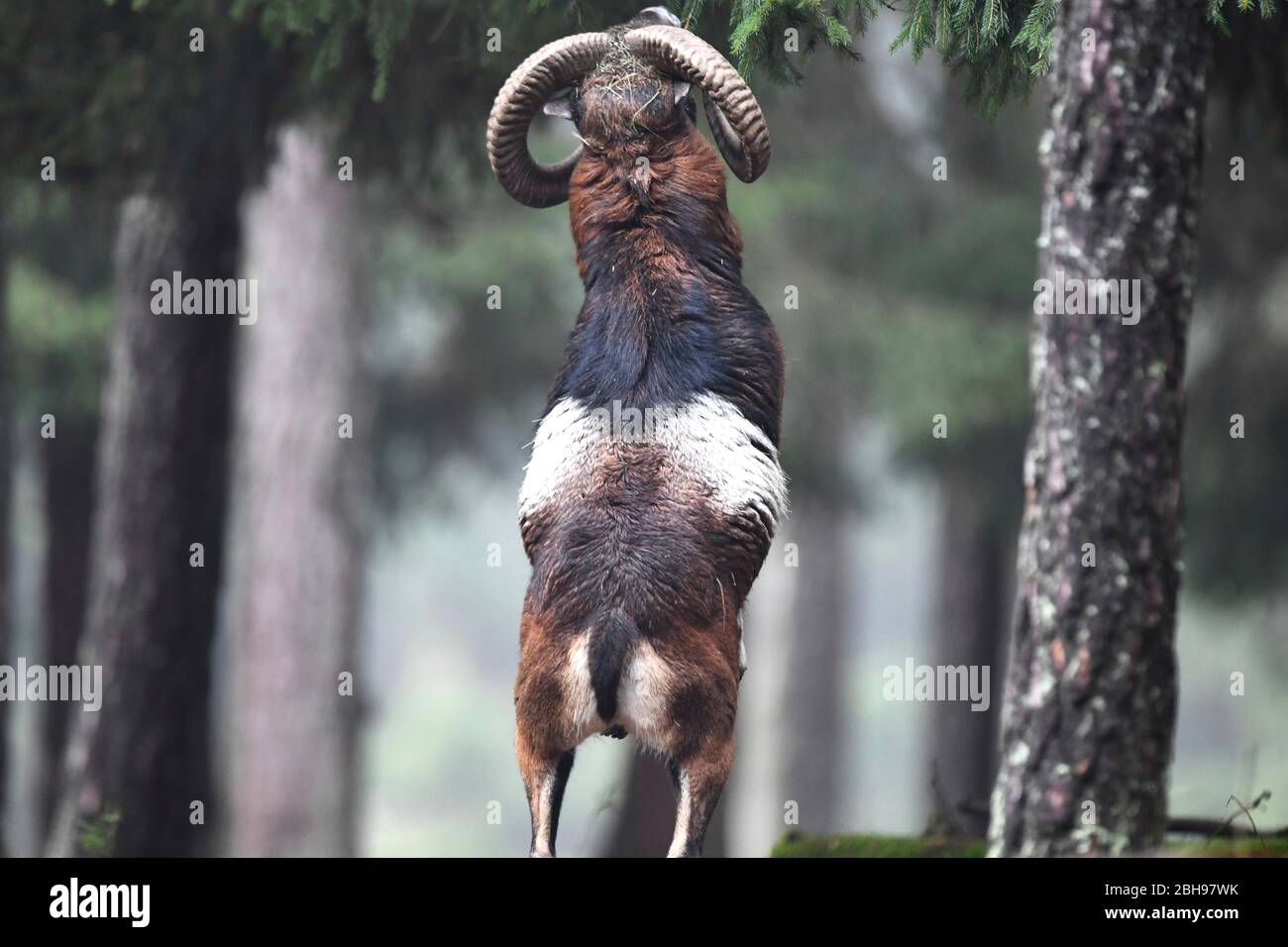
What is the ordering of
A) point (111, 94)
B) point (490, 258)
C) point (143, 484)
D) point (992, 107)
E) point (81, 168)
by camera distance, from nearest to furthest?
point (992, 107)
point (111, 94)
point (81, 168)
point (143, 484)
point (490, 258)

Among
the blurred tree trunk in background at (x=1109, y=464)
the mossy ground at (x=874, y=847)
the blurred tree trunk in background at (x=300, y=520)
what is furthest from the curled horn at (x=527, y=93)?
the blurred tree trunk in background at (x=300, y=520)

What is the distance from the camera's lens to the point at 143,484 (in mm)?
10289

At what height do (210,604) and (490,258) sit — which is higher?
(490,258)

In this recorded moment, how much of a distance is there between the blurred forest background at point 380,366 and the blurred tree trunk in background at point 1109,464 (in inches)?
67.5

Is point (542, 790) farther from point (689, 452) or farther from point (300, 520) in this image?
point (300, 520)

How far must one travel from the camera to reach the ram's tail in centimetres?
461

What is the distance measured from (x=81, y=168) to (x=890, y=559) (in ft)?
149

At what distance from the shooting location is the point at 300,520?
13.8 metres

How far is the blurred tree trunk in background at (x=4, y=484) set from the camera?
40.4 ft

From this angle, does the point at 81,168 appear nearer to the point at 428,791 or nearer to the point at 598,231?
the point at 598,231

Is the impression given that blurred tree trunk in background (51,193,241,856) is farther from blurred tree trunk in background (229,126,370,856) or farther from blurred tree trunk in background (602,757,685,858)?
blurred tree trunk in background (602,757,685,858)

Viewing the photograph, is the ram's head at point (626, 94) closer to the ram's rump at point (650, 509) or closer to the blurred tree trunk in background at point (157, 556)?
the ram's rump at point (650, 509)

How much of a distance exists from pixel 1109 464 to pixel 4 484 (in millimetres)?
11222
